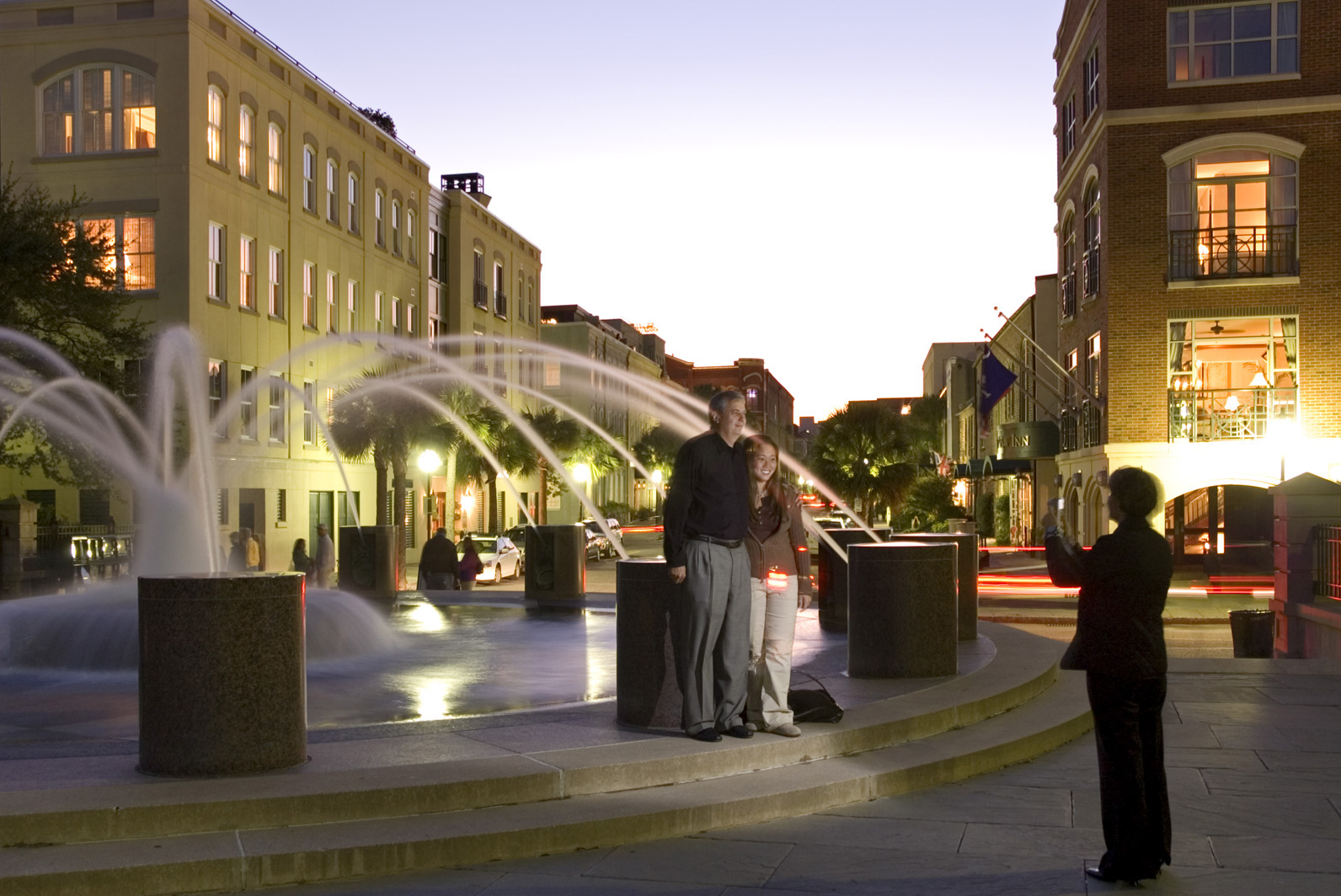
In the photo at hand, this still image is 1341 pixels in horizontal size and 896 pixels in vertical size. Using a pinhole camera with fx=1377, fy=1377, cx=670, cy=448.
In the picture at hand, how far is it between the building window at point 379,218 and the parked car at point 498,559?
16348mm

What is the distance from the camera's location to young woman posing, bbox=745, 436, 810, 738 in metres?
8.53

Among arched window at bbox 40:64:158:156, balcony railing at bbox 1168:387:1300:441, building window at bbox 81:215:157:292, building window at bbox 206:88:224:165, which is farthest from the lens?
building window at bbox 206:88:224:165

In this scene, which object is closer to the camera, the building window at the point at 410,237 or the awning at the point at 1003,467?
the awning at the point at 1003,467

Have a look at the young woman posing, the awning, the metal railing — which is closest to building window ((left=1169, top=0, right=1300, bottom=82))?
the awning

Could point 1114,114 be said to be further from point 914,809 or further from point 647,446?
point 647,446

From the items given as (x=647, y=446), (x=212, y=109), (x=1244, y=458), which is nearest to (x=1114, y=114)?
(x=1244, y=458)

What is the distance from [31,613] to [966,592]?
29.8ft

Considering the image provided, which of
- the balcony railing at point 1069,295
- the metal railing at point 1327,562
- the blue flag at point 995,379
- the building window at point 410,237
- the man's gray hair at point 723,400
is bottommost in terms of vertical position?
the metal railing at point 1327,562

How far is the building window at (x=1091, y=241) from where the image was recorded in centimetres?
3800

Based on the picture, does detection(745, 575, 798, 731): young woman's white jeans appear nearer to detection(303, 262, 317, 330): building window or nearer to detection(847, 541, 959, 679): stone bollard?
detection(847, 541, 959, 679): stone bollard

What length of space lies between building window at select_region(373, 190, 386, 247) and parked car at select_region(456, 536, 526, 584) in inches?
644

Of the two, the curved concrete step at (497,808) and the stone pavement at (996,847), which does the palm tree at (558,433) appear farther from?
the curved concrete step at (497,808)

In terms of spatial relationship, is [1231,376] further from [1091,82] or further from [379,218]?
[379,218]

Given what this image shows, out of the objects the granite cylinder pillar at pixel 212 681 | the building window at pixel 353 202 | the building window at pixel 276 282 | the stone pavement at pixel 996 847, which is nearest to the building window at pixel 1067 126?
the building window at pixel 353 202
